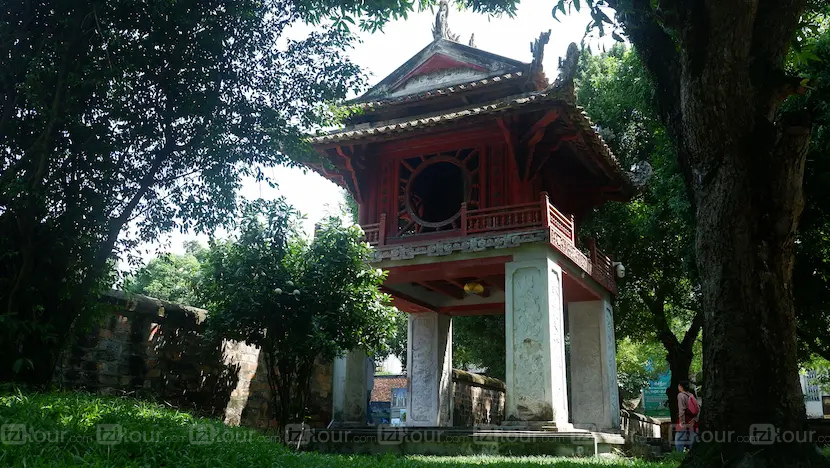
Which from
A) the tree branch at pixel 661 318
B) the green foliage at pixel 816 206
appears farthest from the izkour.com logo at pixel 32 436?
the tree branch at pixel 661 318

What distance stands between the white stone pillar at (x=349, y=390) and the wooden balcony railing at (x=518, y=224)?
2.62m

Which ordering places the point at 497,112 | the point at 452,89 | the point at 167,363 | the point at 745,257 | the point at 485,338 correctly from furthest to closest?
1. the point at 485,338
2. the point at 452,89
3. the point at 497,112
4. the point at 167,363
5. the point at 745,257

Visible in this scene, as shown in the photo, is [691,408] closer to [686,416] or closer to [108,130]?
[686,416]

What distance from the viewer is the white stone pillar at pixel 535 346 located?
34.4 feet

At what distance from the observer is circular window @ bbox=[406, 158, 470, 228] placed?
46.9 feet

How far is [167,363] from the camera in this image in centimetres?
948

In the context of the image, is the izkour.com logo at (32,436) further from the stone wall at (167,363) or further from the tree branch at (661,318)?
the tree branch at (661,318)

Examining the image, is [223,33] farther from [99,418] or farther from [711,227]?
[711,227]

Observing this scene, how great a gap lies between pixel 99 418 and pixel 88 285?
186 centimetres

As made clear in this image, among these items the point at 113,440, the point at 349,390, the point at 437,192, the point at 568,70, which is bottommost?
the point at 113,440

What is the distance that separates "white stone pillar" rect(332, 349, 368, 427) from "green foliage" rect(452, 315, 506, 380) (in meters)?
7.17

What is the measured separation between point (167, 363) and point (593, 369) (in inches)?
336

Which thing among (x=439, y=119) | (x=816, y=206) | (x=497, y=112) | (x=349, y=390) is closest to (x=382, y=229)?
(x=439, y=119)

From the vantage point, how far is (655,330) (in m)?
19.1
